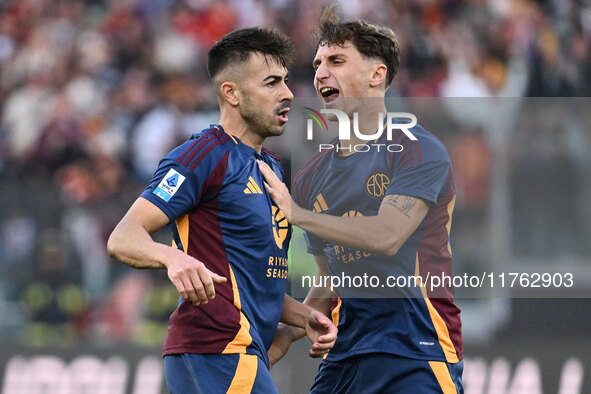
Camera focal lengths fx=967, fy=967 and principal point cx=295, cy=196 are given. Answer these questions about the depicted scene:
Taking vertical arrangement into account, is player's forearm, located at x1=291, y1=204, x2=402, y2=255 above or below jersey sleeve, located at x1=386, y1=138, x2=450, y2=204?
below

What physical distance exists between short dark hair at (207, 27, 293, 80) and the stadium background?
95.2 inches

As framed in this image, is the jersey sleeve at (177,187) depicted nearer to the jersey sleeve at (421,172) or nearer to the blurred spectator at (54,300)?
the jersey sleeve at (421,172)

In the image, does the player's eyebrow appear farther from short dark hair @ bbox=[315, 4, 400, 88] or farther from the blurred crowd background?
the blurred crowd background

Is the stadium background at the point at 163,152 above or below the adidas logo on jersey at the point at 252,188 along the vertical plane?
above

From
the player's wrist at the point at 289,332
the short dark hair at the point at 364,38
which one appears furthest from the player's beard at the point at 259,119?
the player's wrist at the point at 289,332

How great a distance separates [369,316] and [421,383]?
0.42 metres

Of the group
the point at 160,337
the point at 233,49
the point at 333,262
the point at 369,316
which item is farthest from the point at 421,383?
the point at 160,337

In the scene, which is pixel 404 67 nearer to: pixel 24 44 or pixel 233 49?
pixel 24 44

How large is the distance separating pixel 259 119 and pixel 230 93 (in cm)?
20

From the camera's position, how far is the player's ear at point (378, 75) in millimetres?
5125

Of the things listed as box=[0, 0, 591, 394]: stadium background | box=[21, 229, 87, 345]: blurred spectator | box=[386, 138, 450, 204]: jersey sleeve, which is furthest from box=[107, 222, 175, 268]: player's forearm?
box=[21, 229, 87, 345]: blurred spectator

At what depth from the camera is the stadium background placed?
7801 mm

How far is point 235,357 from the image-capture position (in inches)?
175

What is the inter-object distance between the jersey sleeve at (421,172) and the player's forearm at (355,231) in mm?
209
